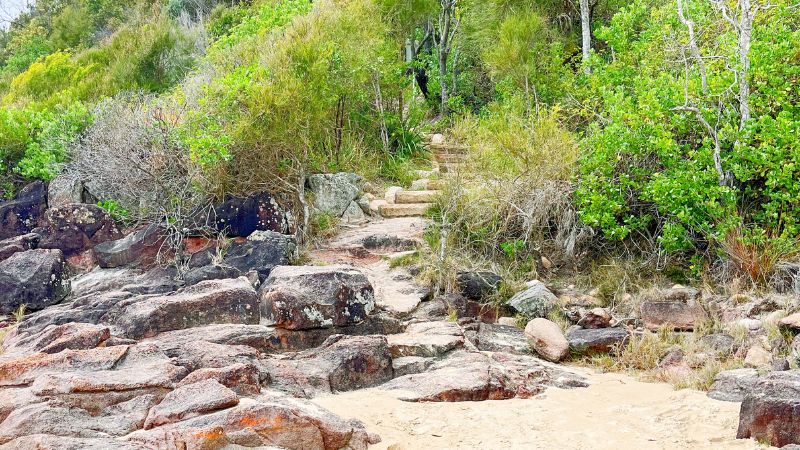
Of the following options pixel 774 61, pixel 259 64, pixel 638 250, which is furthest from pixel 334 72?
pixel 774 61

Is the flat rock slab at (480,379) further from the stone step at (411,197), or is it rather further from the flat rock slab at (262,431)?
the stone step at (411,197)

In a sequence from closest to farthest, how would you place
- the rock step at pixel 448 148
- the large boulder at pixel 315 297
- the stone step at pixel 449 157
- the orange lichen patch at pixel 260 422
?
1. the orange lichen patch at pixel 260 422
2. the large boulder at pixel 315 297
3. the stone step at pixel 449 157
4. the rock step at pixel 448 148

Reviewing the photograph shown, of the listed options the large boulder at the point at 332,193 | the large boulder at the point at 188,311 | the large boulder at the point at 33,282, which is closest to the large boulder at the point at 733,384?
the large boulder at the point at 188,311

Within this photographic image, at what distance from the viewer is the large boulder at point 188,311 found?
6605 mm

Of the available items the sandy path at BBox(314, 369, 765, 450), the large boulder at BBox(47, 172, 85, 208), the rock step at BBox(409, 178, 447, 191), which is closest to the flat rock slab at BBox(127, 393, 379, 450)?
the sandy path at BBox(314, 369, 765, 450)

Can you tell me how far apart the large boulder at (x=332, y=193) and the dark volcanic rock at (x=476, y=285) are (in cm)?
263

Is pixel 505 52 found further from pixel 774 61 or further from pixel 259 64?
pixel 774 61

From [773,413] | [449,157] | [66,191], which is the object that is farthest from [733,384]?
[66,191]

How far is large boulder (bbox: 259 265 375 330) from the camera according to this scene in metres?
6.76

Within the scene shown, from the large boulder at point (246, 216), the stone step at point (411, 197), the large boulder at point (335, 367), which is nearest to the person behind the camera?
the large boulder at point (335, 367)

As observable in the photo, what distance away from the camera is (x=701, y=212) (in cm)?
815

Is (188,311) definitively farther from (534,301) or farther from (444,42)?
(444,42)

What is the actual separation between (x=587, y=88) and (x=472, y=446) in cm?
832

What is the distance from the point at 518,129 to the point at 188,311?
5107 millimetres
